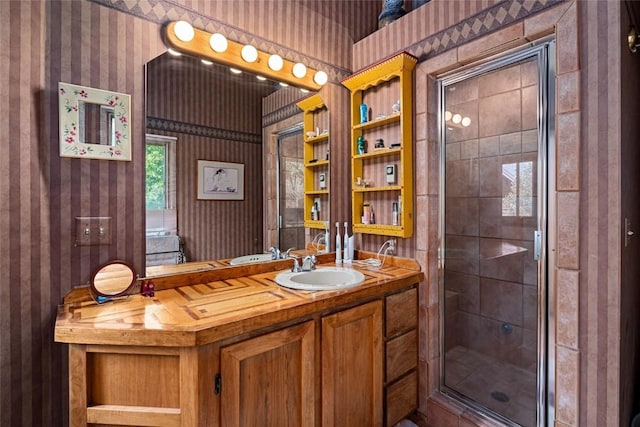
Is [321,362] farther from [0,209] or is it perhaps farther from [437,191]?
[0,209]

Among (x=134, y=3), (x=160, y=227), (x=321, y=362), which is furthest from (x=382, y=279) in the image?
(x=134, y=3)

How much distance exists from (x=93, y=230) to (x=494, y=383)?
7.63 feet

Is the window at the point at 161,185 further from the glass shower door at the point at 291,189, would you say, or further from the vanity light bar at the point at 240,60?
the glass shower door at the point at 291,189

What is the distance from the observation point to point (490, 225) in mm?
1974

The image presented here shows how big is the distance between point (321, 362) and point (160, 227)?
1022mm

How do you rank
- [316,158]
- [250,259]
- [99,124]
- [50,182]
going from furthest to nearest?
[316,158]
[250,259]
[99,124]
[50,182]

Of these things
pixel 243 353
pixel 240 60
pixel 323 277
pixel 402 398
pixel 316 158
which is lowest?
pixel 402 398

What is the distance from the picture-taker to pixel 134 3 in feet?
4.83

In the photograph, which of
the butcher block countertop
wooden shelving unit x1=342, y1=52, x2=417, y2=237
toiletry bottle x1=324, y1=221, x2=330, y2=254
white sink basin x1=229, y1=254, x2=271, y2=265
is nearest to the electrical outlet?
wooden shelving unit x1=342, y1=52, x2=417, y2=237

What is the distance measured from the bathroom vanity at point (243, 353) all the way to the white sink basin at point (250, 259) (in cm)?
4

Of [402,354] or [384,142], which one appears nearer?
[402,354]

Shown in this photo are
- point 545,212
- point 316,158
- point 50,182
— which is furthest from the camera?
point 316,158

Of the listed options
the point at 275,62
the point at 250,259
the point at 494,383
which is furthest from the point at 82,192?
the point at 494,383

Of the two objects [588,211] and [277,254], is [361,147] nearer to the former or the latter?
[277,254]
